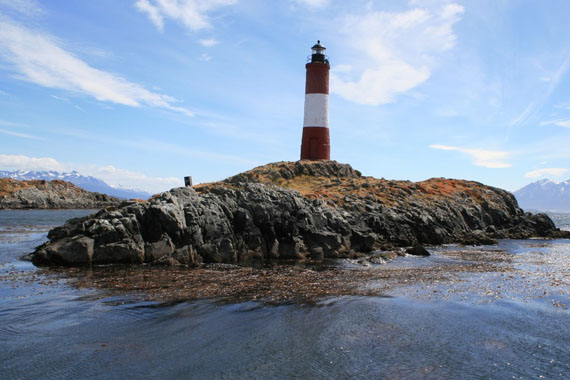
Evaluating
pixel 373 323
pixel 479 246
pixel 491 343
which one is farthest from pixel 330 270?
pixel 479 246

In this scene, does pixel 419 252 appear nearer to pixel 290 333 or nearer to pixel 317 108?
pixel 290 333

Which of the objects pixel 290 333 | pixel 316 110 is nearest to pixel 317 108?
pixel 316 110

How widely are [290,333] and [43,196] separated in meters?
130

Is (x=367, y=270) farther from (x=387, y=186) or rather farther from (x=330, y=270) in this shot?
(x=387, y=186)

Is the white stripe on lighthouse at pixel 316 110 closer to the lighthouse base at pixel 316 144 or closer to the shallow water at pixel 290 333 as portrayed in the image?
the lighthouse base at pixel 316 144

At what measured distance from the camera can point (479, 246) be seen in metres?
43.6

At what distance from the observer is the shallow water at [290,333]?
11.9 metres

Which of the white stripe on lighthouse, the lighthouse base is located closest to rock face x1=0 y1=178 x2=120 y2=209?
the lighthouse base

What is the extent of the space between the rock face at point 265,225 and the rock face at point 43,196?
84.8 metres

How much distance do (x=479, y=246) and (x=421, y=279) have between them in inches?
908

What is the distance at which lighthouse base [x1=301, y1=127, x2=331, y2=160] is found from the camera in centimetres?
6116

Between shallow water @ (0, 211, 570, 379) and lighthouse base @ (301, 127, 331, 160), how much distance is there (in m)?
40.5

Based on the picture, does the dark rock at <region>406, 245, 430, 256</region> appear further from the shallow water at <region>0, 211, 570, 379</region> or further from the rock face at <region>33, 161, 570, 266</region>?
the shallow water at <region>0, 211, 570, 379</region>

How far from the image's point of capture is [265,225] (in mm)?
34094
